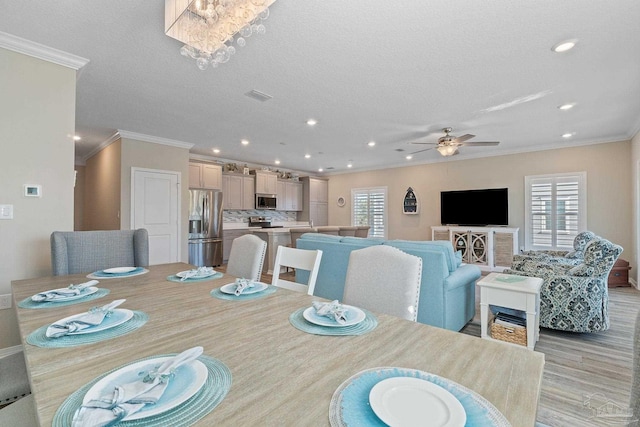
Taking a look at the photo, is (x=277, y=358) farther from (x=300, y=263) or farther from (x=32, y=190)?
(x=32, y=190)

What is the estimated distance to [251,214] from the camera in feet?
26.1

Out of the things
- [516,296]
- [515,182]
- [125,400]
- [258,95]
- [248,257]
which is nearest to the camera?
[125,400]

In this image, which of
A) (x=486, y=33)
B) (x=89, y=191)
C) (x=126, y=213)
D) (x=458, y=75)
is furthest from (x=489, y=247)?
(x=89, y=191)

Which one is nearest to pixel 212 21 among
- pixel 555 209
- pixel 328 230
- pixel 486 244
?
pixel 328 230

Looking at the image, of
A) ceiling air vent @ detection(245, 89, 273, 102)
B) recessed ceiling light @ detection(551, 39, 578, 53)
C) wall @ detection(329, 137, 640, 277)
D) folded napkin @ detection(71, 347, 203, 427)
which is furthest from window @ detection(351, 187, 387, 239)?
folded napkin @ detection(71, 347, 203, 427)

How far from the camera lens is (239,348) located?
0.90m

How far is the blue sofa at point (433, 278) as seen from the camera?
2.60m

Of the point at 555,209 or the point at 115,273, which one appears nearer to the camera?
the point at 115,273

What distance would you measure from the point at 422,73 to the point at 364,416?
120 inches

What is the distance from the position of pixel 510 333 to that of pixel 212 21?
3276mm

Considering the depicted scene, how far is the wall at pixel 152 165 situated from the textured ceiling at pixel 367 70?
38 cm

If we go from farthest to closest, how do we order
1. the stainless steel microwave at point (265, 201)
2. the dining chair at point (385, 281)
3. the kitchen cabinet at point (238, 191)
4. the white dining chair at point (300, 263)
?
1. the stainless steel microwave at point (265, 201)
2. the kitchen cabinet at point (238, 191)
3. the white dining chair at point (300, 263)
4. the dining chair at point (385, 281)

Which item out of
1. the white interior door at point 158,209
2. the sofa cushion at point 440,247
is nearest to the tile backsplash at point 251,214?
the white interior door at point 158,209

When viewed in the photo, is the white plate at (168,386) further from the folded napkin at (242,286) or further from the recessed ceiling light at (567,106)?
the recessed ceiling light at (567,106)
